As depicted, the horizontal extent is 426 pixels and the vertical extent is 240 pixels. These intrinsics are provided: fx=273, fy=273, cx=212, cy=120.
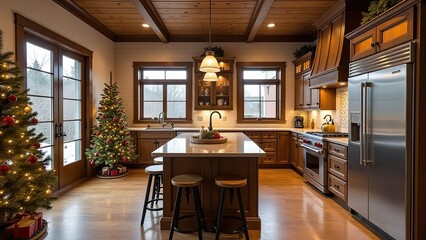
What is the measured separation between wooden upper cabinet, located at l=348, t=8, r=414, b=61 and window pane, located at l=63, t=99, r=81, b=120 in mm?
4545

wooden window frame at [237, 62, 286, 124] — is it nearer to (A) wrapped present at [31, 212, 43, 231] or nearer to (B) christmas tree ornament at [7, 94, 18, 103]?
(A) wrapped present at [31, 212, 43, 231]

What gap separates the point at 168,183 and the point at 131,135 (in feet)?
11.2

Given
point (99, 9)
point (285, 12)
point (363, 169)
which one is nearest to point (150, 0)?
point (99, 9)

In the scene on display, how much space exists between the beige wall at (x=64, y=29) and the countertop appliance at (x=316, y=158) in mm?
4292

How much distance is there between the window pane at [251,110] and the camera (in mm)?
6812

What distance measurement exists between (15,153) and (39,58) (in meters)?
1.97

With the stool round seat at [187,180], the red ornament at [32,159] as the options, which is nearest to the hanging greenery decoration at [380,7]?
the stool round seat at [187,180]

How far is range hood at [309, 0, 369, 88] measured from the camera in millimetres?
4043

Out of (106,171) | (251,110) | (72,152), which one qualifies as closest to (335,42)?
(251,110)

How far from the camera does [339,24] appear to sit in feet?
13.9

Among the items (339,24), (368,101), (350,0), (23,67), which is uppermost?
(350,0)

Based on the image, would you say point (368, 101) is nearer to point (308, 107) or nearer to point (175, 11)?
point (308, 107)

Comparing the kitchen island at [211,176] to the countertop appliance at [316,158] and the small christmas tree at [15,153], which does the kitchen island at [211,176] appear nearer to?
the small christmas tree at [15,153]

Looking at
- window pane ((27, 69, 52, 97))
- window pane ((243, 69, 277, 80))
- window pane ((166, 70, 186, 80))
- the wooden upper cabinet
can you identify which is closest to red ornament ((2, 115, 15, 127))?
window pane ((27, 69, 52, 97))
